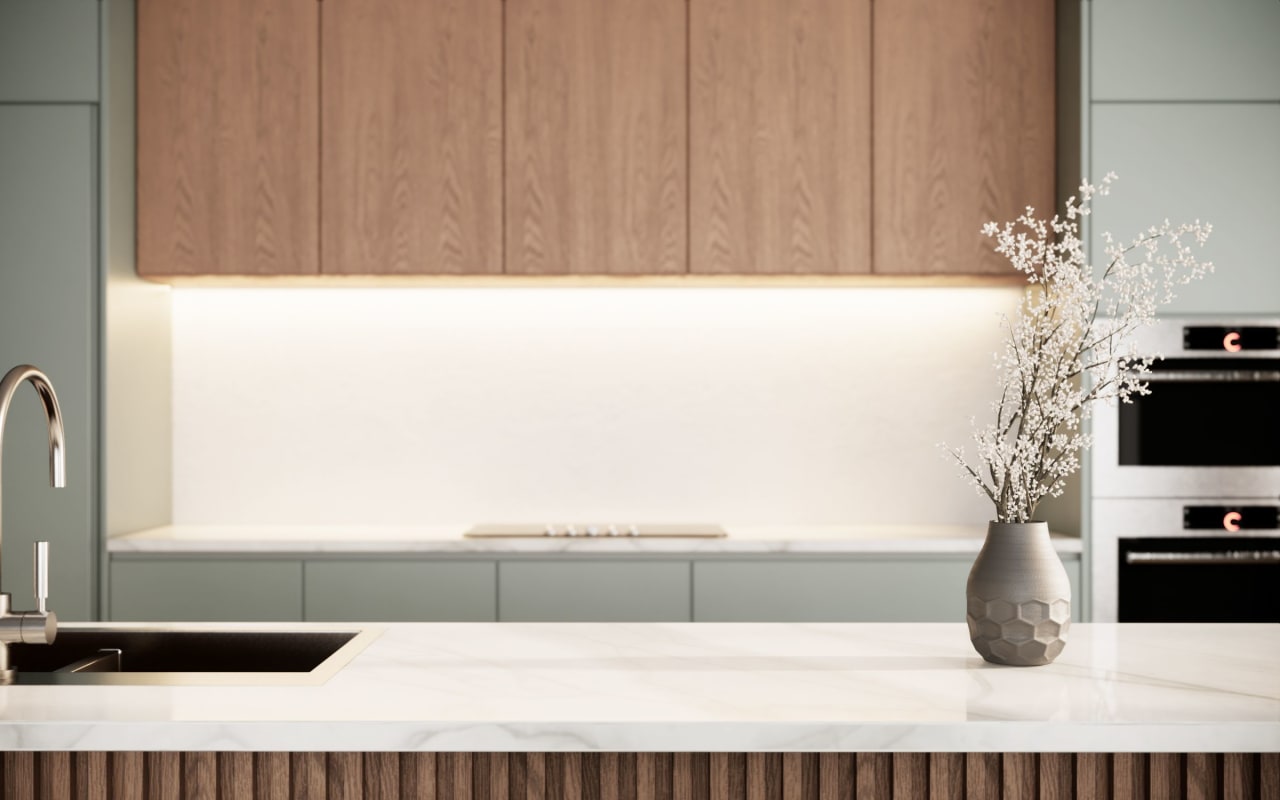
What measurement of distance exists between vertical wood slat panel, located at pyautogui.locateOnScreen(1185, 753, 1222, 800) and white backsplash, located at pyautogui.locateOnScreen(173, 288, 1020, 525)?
2211mm

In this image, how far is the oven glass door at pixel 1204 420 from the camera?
2744 millimetres

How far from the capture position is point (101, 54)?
2.79 metres

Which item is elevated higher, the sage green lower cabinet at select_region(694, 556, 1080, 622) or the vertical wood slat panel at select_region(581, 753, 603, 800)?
the vertical wood slat panel at select_region(581, 753, 603, 800)

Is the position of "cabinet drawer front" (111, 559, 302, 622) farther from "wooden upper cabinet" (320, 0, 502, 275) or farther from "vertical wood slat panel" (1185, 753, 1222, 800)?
"vertical wood slat panel" (1185, 753, 1222, 800)

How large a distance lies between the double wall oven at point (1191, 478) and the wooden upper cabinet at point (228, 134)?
2455mm

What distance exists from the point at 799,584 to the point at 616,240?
45.2 inches

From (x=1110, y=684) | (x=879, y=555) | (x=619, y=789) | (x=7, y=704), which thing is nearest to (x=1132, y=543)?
(x=879, y=555)

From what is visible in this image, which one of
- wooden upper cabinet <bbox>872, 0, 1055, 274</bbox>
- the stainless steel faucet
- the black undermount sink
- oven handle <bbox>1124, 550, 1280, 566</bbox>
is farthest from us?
wooden upper cabinet <bbox>872, 0, 1055, 274</bbox>

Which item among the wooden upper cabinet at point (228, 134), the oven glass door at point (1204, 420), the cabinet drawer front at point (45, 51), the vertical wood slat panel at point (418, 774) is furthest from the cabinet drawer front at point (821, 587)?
the cabinet drawer front at point (45, 51)

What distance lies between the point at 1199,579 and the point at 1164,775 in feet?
6.20

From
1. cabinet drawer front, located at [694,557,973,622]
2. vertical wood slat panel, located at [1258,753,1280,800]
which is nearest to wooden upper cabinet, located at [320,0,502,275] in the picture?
cabinet drawer front, located at [694,557,973,622]

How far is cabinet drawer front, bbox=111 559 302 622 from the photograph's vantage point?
9.14 ft

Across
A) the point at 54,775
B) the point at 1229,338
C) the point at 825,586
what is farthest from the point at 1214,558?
the point at 54,775

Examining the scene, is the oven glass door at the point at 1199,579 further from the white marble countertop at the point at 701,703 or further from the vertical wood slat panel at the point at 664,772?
the vertical wood slat panel at the point at 664,772
